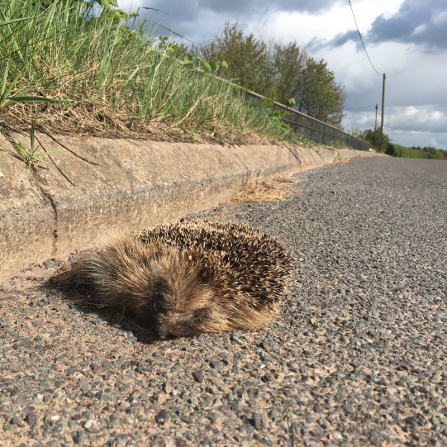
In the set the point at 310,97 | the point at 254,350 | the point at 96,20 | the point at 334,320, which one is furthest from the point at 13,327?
the point at 310,97

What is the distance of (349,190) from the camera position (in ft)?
20.2

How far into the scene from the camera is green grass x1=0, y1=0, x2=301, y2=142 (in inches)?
114

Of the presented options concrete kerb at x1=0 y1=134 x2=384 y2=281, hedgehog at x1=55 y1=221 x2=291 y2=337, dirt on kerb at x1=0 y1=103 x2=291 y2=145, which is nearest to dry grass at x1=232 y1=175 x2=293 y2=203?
concrete kerb at x1=0 y1=134 x2=384 y2=281

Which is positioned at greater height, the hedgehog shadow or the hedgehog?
the hedgehog

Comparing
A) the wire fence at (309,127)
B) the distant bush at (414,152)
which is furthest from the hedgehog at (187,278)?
the distant bush at (414,152)

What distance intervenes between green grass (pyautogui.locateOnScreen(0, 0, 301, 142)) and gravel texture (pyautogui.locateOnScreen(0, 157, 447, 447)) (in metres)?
1.17

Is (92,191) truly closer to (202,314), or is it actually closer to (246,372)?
(202,314)

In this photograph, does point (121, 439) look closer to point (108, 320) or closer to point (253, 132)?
point (108, 320)

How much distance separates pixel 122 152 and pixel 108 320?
161 cm

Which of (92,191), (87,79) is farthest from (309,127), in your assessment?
(92,191)

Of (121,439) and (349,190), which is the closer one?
(121,439)

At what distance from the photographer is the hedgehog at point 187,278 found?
2092 millimetres

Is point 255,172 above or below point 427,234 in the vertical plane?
above

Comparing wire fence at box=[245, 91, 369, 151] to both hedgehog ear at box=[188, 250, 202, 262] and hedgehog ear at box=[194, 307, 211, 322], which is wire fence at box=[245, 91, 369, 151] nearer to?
hedgehog ear at box=[188, 250, 202, 262]
